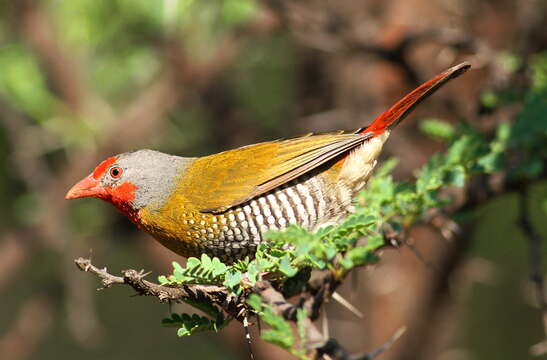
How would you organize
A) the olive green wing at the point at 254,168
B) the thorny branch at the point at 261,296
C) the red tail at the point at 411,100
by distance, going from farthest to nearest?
the olive green wing at the point at 254,168 → the red tail at the point at 411,100 → the thorny branch at the point at 261,296

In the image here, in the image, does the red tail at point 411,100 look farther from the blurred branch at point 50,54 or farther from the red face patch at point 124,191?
the blurred branch at point 50,54

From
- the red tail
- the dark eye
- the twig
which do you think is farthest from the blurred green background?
the twig

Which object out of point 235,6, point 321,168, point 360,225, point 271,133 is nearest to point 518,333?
point 271,133

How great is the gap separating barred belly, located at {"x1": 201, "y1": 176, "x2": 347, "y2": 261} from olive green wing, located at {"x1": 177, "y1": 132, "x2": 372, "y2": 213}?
51mm

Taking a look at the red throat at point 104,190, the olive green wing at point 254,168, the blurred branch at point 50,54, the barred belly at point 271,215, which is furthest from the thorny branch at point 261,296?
the blurred branch at point 50,54

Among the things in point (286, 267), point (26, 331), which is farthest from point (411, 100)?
point (26, 331)

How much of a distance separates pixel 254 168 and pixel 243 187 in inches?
5.9

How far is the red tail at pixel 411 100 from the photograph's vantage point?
284 cm

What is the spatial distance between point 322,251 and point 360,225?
0.25m

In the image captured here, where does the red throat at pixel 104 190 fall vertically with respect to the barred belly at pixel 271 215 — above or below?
above

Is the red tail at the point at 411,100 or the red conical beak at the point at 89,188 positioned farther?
the red conical beak at the point at 89,188

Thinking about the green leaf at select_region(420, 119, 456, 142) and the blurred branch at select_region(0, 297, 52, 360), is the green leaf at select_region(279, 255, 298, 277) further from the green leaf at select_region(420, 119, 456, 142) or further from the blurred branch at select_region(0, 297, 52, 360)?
the blurred branch at select_region(0, 297, 52, 360)

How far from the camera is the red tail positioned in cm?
284

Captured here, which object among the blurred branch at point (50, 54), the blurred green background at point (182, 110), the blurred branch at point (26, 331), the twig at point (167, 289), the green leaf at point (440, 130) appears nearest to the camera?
the twig at point (167, 289)
